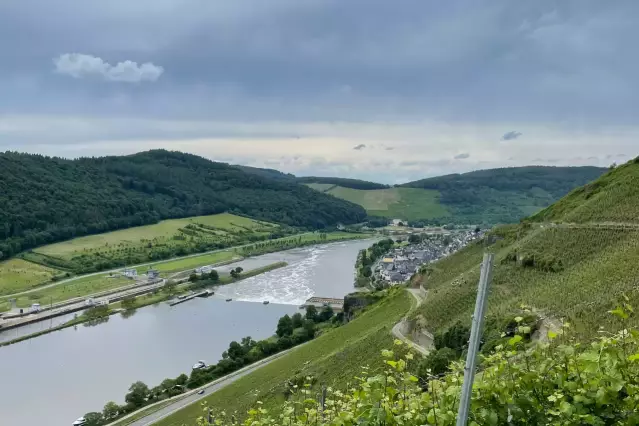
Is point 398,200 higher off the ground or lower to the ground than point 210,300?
higher

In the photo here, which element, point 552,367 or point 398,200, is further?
point 398,200

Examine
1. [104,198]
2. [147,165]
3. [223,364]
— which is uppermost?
[147,165]

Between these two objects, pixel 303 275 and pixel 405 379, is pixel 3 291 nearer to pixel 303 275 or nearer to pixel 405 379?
pixel 303 275

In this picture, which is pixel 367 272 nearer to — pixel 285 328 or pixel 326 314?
pixel 326 314

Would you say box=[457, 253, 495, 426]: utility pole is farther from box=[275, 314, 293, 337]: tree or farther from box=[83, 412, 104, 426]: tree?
box=[275, 314, 293, 337]: tree

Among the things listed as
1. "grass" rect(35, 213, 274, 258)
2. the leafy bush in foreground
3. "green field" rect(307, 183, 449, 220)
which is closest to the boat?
the leafy bush in foreground

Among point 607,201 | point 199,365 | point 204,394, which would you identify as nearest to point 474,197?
point 607,201

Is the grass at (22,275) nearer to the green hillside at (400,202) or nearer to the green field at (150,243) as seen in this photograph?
the green field at (150,243)

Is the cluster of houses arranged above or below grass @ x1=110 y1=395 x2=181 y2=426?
above

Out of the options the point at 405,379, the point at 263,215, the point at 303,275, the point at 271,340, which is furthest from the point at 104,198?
the point at 405,379
